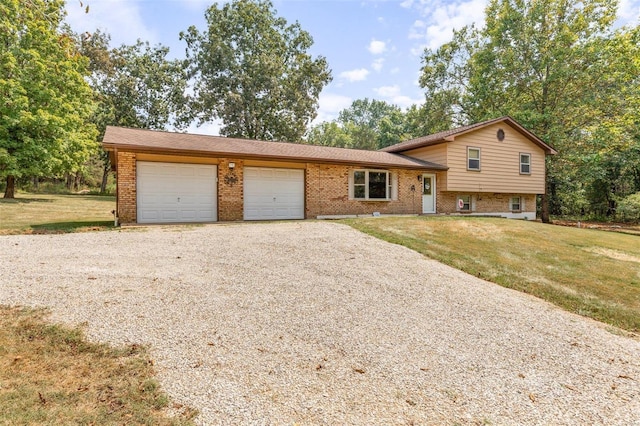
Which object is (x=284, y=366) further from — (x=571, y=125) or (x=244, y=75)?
(x=244, y=75)

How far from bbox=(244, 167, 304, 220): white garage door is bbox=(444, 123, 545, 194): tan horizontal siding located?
8.01 metres

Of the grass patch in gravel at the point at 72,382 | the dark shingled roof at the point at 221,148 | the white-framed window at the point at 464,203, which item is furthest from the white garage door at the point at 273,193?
the grass patch in gravel at the point at 72,382

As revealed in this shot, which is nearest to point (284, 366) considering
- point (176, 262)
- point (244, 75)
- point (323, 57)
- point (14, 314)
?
point (14, 314)

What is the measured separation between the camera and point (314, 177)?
1430cm

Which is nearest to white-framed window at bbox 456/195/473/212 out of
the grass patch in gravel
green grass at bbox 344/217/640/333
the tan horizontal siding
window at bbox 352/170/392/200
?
the tan horizontal siding

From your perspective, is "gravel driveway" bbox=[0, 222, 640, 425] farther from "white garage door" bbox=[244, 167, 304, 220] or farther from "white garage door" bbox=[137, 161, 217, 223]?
"white garage door" bbox=[244, 167, 304, 220]

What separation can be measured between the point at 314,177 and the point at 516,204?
13185mm

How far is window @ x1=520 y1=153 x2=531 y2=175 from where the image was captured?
19170 mm

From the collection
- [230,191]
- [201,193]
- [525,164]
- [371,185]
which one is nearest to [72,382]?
[201,193]

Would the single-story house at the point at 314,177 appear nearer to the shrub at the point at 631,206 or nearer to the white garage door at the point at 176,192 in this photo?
the white garage door at the point at 176,192

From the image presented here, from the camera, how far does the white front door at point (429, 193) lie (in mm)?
17141

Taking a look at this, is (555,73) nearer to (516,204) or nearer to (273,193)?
(516,204)

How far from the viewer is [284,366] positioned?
Result: 3074 mm

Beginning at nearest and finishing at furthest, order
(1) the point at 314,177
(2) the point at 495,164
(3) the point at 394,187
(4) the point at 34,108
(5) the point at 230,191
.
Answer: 1. (5) the point at 230,191
2. (1) the point at 314,177
3. (3) the point at 394,187
4. (2) the point at 495,164
5. (4) the point at 34,108
